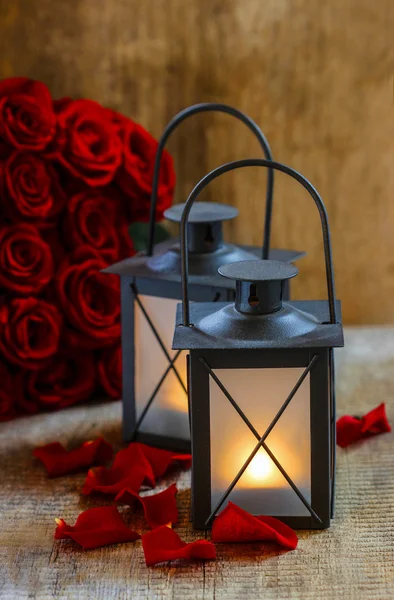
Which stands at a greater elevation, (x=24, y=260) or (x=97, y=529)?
(x=24, y=260)

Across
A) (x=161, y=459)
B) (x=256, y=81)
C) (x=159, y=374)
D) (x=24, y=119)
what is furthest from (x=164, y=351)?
(x=256, y=81)

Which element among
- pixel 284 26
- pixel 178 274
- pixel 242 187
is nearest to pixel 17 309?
pixel 178 274

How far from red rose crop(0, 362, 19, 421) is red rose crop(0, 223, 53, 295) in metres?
0.12

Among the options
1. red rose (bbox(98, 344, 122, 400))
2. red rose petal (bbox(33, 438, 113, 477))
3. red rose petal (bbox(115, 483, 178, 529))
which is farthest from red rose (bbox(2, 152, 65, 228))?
red rose petal (bbox(115, 483, 178, 529))

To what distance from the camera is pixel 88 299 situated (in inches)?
50.3

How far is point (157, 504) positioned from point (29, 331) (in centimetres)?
36

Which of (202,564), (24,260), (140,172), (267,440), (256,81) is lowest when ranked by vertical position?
(202,564)

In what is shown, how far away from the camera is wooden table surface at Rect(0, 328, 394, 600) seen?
0.88 metres

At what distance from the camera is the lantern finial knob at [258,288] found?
3.09ft

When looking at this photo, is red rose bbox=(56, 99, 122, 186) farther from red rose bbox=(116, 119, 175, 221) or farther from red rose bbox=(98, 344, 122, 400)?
red rose bbox=(98, 344, 122, 400)

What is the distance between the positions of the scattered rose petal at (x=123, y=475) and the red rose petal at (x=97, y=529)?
1.9 inches

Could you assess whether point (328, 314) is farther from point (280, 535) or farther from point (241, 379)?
point (280, 535)

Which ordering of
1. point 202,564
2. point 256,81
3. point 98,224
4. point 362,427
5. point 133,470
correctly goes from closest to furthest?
point 202,564
point 133,470
point 362,427
point 98,224
point 256,81

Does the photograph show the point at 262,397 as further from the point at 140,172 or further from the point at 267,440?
the point at 140,172
